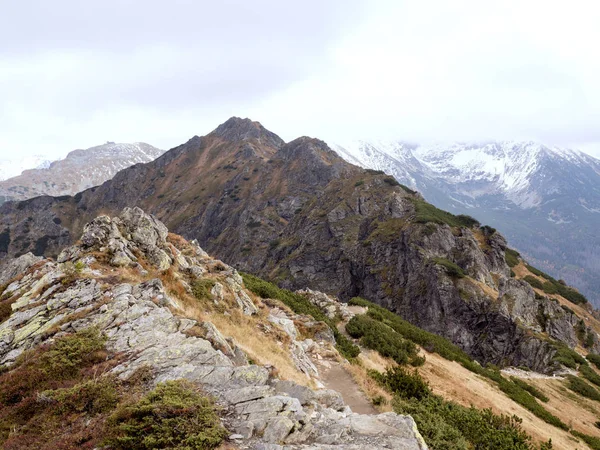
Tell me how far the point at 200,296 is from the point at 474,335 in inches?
1919

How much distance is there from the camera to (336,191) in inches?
4446

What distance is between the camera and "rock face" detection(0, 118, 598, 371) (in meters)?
52.8

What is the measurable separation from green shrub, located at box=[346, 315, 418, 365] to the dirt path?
716 cm

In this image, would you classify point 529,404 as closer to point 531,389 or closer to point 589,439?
point 589,439

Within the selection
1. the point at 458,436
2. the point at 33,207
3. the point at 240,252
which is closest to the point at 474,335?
the point at 458,436

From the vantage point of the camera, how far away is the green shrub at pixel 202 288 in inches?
737

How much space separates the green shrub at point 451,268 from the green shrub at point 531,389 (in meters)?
29.3

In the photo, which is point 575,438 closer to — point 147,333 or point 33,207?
point 147,333

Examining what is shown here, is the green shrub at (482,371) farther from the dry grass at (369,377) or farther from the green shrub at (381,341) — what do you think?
the dry grass at (369,377)

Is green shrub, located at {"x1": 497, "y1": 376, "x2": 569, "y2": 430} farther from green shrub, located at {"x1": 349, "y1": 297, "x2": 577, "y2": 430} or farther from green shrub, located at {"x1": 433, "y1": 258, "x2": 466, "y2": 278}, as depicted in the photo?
green shrub, located at {"x1": 433, "y1": 258, "x2": 466, "y2": 278}

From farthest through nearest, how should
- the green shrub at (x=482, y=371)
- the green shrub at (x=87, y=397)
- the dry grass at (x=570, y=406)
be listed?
the dry grass at (x=570, y=406) → the green shrub at (x=482, y=371) → the green shrub at (x=87, y=397)

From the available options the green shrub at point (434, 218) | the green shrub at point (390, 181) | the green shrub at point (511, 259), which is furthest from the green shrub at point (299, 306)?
the green shrub at point (390, 181)

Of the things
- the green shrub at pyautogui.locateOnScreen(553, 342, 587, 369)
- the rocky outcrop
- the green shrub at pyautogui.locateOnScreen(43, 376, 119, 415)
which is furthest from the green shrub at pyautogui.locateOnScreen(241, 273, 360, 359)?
the green shrub at pyautogui.locateOnScreen(553, 342, 587, 369)

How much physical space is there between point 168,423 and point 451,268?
60.6 meters
